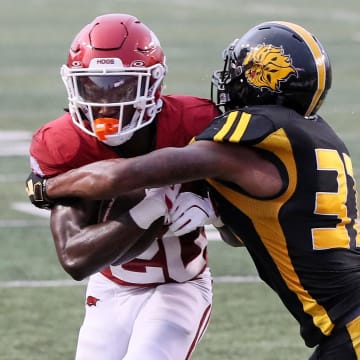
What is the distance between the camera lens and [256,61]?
3902 millimetres

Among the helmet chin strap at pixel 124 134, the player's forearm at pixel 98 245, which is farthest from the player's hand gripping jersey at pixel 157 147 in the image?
the player's forearm at pixel 98 245

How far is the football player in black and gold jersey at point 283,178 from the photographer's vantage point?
3.66 metres

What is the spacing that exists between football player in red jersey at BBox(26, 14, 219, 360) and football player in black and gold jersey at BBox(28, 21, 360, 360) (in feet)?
0.64

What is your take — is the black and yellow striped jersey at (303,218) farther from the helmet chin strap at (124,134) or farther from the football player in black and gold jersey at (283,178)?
the helmet chin strap at (124,134)

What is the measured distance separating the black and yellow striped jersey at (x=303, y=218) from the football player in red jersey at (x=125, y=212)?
36 cm

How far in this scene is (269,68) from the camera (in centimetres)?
387

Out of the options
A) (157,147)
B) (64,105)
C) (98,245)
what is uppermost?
(157,147)

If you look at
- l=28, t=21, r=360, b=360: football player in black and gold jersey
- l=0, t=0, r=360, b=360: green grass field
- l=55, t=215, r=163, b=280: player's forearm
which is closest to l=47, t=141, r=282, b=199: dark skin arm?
l=28, t=21, r=360, b=360: football player in black and gold jersey

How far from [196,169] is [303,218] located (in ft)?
1.37

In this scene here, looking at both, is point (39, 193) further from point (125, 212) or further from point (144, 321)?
point (144, 321)

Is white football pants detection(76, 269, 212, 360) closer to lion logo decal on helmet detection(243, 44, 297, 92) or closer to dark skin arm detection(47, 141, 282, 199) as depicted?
dark skin arm detection(47, 141, 282, 199)

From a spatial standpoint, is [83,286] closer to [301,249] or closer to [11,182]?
[11,182]

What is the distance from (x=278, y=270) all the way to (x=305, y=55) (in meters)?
0.76

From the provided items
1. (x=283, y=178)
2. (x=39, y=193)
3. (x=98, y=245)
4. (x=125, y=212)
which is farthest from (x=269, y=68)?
(x=39, y=193)
